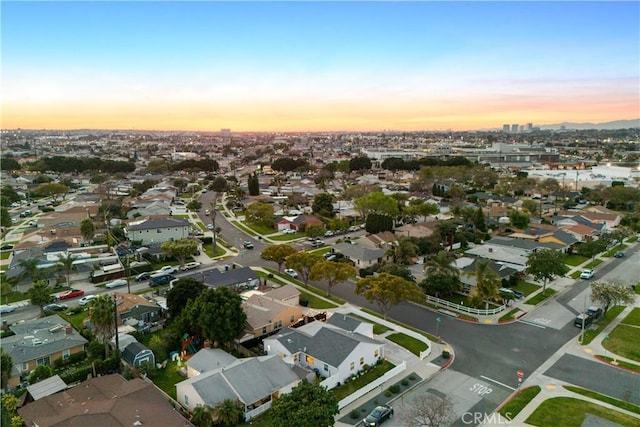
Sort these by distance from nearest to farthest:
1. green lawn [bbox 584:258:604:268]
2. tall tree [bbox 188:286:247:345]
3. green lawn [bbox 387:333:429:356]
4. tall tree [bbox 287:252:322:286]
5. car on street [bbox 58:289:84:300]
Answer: tall tree [bbox 188:286:247:345], green lawn [bbox 387:333:429:356], car on street [bbox 58:289:84:300], tall tree [bbox 287:252:322:286], green lawn [bbox 584:258:604:268]

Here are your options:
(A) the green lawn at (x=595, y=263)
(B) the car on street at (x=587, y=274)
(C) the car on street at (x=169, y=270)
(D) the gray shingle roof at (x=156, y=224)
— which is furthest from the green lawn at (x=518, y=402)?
(D) the gray shingle roof at (x=156, y=224)

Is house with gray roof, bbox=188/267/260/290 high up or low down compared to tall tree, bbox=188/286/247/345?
down

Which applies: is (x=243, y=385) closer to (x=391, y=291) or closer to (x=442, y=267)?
(x=391, y=291)

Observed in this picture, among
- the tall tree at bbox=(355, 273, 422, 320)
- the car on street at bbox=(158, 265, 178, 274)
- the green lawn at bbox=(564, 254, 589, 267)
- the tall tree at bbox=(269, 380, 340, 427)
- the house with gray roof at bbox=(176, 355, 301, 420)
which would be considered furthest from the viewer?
the green lawn at bbox=(564, 254, 589, 267)

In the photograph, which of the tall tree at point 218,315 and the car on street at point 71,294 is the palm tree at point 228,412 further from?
the car on street at point 71,294

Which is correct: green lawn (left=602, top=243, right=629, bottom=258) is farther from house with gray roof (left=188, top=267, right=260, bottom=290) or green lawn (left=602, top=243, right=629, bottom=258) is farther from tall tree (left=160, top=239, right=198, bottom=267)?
tall tree (left=160, top=239, right=198, bottom=267)

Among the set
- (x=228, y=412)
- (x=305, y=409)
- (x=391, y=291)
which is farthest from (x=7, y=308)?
(x=391, y=291)

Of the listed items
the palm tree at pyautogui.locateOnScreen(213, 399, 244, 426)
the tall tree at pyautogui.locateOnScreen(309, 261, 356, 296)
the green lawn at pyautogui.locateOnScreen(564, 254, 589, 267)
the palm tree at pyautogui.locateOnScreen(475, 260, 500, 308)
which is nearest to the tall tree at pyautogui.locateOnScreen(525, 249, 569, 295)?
the palm tree at pyautogui.locateOnScreen(475, 260, 500, 308)
